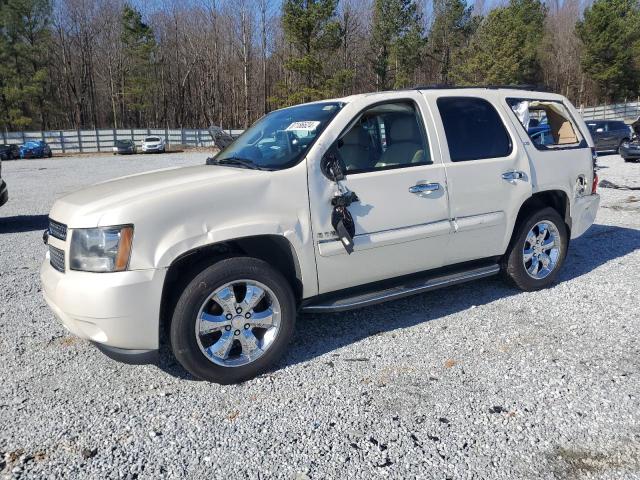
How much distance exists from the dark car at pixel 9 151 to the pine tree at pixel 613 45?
5522cm

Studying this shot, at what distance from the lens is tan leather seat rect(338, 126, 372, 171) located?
374 centimetres

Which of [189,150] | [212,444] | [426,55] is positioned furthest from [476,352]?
[426,55]

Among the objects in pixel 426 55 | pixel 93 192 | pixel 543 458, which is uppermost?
pixel 426 55

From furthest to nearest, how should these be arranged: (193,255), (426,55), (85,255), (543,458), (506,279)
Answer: (426,55) → (506,279) → (193,255) → (85,255) → (543,458)

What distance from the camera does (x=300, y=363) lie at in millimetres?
3607

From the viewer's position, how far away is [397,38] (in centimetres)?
5028

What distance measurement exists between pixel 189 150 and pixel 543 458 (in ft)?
136

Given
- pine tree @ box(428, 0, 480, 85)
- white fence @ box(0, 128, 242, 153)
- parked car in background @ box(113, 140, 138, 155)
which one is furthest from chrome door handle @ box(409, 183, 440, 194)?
pine tree @ box(428, 0, 480, 85)

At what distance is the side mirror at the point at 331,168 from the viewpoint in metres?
3.53

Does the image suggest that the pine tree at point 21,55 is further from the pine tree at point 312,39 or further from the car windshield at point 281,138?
the car windshield at point 281,138

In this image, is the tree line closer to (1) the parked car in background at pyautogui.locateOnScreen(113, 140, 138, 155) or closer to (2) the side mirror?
(1) the parked car in background at pyautogui.locateOnScreen(113, 140, 138, 155)

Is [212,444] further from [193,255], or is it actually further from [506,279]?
[506,279]

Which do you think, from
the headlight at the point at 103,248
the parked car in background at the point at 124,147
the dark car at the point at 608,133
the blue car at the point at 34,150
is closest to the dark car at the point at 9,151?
the blue car at the point at 34,150

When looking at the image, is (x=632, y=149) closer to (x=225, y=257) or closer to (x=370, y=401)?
(x=370, y=401)
